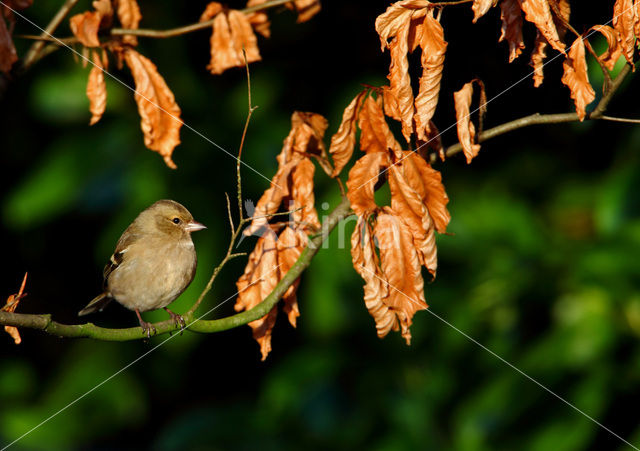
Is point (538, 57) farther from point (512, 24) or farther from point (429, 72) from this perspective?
point (429, 72)

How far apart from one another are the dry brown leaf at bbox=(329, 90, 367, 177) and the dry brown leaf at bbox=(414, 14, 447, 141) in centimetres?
25

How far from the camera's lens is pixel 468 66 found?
13.5ft

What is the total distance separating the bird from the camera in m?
2.39

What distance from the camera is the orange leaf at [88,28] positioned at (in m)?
2.11

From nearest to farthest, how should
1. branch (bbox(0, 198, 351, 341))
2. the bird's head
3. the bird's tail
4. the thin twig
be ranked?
branch (bbox(0, 198, 351, 341))
the thin twig
the bird's head
the bird's tail

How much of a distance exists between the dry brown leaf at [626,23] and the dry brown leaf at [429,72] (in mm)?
364

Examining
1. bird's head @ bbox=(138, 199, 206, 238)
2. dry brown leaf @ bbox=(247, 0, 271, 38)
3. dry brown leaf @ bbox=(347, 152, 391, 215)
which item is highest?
dry brown leaf @ bbox=(247, 0, 271, 38)

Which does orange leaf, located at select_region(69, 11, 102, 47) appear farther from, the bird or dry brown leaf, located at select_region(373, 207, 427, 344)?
dry brown leaf, located at select_region(373, 207, 427, 344)

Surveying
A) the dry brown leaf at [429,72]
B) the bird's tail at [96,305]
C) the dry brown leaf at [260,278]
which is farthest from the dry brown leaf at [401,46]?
the bird's tail at [96,305]

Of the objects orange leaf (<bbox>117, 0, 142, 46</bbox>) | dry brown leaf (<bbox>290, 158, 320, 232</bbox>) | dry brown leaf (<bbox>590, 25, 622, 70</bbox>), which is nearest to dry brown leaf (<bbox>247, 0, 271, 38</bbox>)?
orange leaf (<bbox>117, 0, 142, 46</bbox>)

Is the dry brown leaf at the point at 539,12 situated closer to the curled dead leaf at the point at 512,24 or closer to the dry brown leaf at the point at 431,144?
the curled dead leaf at the point at 512,24

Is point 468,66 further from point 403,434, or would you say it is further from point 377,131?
point 377,131

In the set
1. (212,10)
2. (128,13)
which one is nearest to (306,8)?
(212,10)

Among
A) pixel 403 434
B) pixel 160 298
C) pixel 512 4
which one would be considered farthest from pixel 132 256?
pixel 403 434
